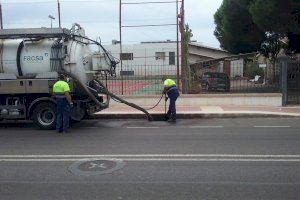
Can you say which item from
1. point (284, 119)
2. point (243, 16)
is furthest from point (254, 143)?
point (243, 16)

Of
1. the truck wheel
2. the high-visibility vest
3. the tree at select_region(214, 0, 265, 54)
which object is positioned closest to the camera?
the high-visibility vest

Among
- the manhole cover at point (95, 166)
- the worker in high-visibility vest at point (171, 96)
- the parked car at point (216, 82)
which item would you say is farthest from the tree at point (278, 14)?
the manhole cover at point (95, 166)

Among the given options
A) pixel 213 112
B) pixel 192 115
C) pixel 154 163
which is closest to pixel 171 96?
pixel 192 115

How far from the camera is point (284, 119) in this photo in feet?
47.6

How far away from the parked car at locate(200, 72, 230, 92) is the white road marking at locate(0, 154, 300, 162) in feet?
35.6

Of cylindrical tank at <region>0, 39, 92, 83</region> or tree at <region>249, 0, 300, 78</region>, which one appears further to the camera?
tree at <region>249, 0, 300, 78</region>

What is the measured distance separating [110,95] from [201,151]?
20.3ft

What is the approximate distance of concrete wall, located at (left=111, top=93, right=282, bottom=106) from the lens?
17728 millimetres

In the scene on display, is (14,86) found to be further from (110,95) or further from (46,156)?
(46,156)

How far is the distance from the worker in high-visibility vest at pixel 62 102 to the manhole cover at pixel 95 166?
421 cm

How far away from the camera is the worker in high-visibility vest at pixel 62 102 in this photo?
40.2ft

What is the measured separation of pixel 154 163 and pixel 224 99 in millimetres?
10470

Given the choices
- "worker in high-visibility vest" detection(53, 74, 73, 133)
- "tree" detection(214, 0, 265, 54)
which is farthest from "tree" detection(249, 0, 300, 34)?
"worker in high-visibility vest" detection(53, 74, 73, 133)

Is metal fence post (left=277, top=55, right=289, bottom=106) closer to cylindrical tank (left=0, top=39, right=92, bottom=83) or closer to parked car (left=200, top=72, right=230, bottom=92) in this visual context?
parked car (left=200, top=72, right=230, bottom=92)
